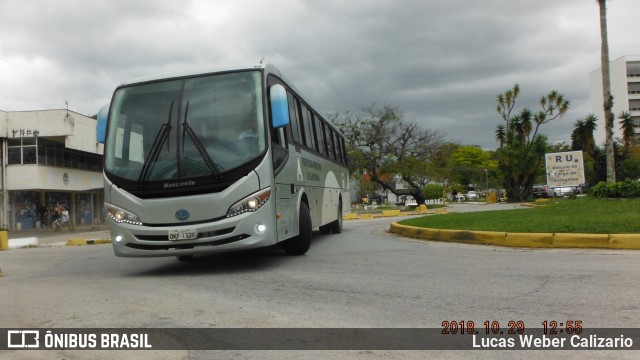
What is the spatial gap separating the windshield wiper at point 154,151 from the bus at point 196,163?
0.01m

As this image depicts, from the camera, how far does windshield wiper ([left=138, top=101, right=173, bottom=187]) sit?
23.0ft

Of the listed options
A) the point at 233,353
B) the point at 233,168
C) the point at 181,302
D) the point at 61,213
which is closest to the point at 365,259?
the point at 233,168

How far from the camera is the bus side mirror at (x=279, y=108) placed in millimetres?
7082

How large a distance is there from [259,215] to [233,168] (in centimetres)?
74

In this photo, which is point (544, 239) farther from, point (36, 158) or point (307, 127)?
point (36, 158)

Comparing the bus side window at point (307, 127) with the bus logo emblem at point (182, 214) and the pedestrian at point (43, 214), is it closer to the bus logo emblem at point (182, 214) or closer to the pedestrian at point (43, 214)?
the bus logo emblem at point (182, 214)

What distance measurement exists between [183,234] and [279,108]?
2.20 meters

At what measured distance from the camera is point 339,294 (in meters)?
5.62

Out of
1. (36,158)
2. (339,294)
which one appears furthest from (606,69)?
(36,158)

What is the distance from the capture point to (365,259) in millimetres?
8453

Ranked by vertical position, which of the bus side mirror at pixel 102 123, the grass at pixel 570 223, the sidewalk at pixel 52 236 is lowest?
A: the sidewalk at pixel 52 236

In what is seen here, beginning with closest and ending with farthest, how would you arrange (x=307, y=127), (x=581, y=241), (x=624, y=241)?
(x=624, y=241) → (x=581, y=241) → (x=307, y=127)

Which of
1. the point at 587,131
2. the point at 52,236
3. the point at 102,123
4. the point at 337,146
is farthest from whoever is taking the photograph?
the point at 587,131

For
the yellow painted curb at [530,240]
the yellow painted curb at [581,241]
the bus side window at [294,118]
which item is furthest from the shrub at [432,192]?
the bus side window at [294,118]
